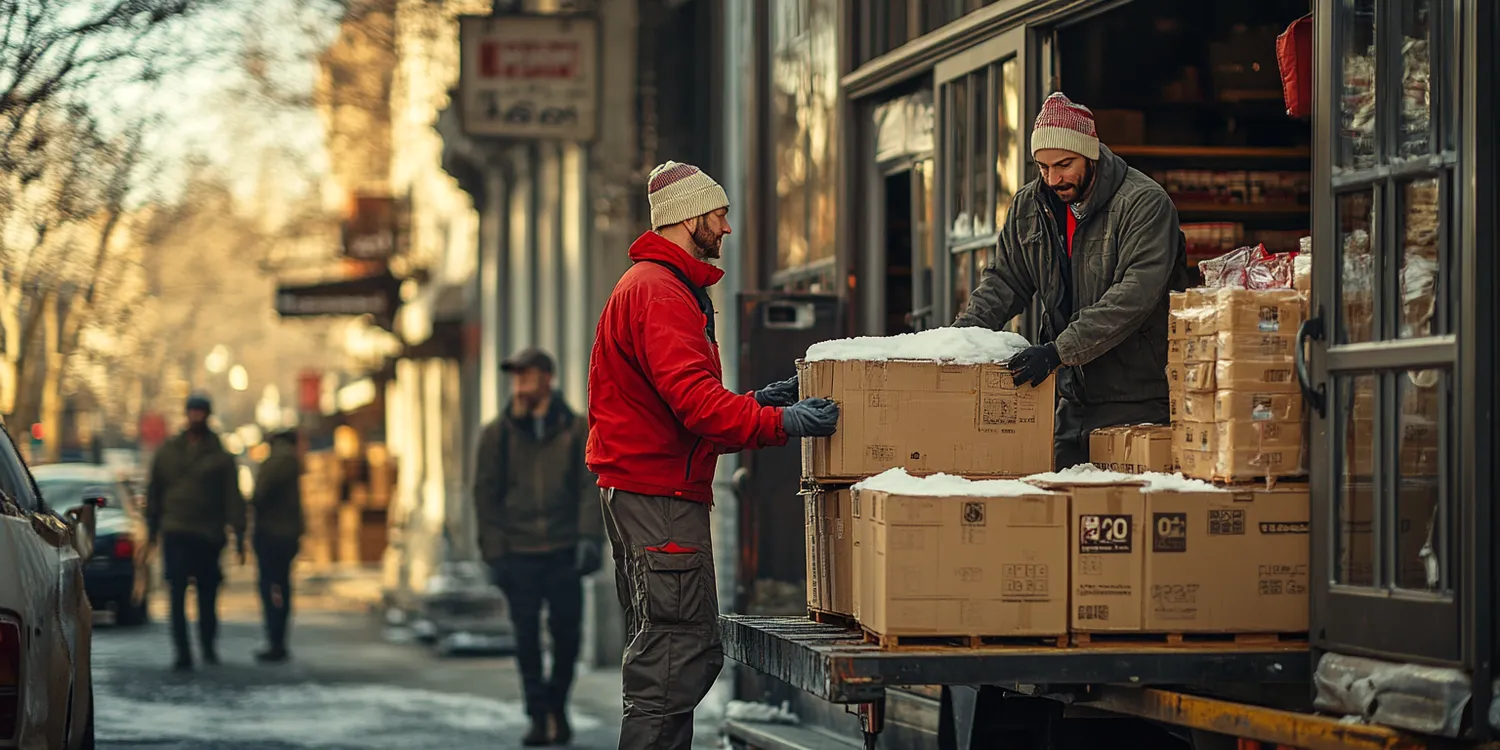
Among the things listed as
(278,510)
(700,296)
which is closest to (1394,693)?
(700,296)

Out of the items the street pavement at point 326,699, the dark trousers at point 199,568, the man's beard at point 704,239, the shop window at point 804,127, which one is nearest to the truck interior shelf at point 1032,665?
the man's beard at point 704,239

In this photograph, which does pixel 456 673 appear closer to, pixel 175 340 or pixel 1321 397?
pixel 1321 397

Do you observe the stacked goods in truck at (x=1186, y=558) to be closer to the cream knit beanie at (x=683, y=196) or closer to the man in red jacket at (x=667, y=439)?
the man in red jacket at (x=667, y=439)

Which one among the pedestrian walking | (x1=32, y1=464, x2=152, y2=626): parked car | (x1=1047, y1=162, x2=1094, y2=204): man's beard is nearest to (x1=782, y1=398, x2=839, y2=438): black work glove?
(x1=1047, y1=162, x2=1094, y2=204): man's beard

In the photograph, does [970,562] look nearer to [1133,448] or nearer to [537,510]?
[1133,448]

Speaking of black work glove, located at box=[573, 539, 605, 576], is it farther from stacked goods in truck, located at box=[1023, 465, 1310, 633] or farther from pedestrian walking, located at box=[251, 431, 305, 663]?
stacked goods in truck, located at box=[1023, 465, 1310, 633]

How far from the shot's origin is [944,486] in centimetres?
627

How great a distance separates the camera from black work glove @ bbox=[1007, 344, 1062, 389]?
22.0 feet

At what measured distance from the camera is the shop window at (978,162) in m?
9.52

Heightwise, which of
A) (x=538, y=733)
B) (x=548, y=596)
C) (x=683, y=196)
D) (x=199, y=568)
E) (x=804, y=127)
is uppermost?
(x=804, y=127)

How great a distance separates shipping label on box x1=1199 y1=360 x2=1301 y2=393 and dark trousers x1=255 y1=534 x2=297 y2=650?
45.0 feet

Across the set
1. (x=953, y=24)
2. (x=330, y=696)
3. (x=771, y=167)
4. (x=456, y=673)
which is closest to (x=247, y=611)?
(x=456, y=673)

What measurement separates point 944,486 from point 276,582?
44.8 ft

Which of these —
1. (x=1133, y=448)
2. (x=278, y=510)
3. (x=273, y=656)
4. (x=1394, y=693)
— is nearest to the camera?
(x=1394, y=693)
